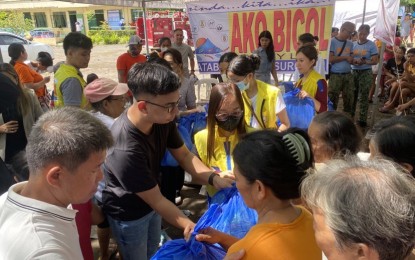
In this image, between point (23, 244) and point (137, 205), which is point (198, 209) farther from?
point (23, 244)

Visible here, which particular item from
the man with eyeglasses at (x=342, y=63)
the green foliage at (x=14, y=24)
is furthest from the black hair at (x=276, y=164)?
the green foliage at (x=14, y=24)

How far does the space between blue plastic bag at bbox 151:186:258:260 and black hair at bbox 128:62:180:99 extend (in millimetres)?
646

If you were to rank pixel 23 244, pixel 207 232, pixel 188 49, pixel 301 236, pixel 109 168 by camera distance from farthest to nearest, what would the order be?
pixel 188 49
pixel 109 168
pixel 207 232
pixel 301 236
pixel 23 244

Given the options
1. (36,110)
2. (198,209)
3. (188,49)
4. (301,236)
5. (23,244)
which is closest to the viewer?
(23,244)

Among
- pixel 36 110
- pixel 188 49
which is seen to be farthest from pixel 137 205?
pixel 188 49

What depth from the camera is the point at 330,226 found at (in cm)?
92

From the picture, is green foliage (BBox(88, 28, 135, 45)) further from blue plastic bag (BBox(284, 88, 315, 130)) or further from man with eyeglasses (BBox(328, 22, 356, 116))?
blue plastic bag (BBox(284, 88, 315, 130))

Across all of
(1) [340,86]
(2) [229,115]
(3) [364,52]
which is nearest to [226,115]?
(2) [229,115]

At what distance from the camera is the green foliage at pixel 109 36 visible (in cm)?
2733

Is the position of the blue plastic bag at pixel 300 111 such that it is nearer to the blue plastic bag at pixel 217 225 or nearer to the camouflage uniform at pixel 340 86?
the blue plastic bag at pixel 217 225

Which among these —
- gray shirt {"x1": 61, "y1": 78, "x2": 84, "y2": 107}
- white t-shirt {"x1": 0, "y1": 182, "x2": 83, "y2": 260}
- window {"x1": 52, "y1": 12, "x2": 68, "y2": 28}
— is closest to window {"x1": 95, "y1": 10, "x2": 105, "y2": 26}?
window {"x1": 52, "y1": 12, "x2": 68, "y2": 28}

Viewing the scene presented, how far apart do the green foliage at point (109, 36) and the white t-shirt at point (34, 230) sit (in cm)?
2758

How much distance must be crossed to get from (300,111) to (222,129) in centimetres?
144

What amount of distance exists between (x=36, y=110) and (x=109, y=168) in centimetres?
167
